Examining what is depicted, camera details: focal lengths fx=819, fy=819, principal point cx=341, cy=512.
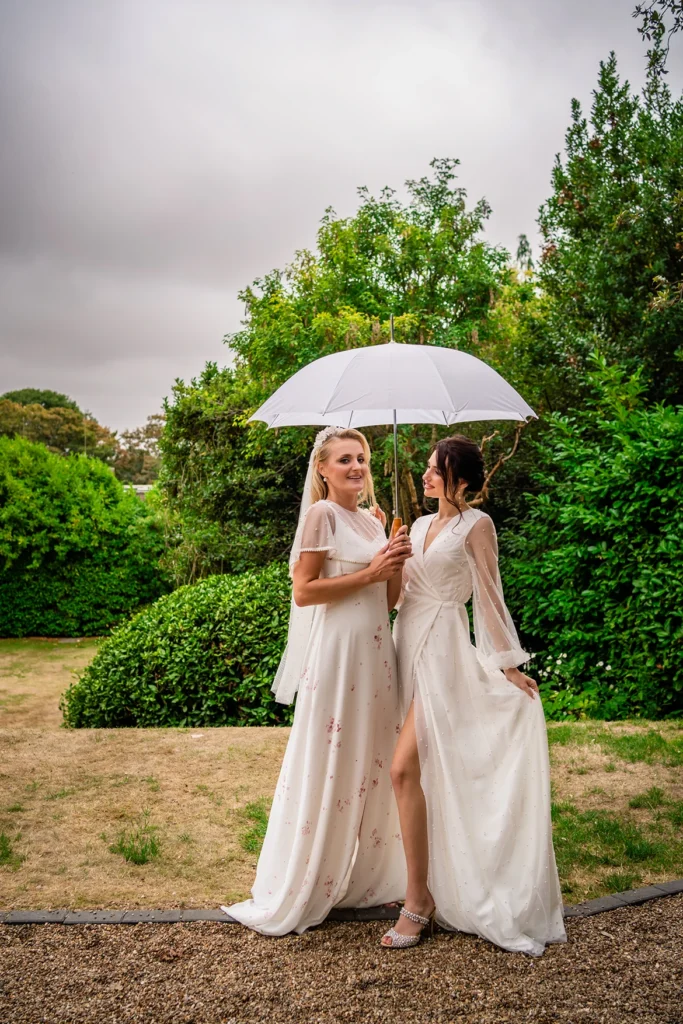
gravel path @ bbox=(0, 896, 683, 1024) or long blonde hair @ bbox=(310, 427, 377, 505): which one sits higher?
long blonde hair @ bbox=(310, 427, 377, 505)

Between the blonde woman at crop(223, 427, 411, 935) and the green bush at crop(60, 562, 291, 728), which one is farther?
the green bush at crop(60, 562, 291, 728)

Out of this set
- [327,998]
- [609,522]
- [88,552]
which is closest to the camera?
[327,998]

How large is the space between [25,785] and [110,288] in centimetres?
1418

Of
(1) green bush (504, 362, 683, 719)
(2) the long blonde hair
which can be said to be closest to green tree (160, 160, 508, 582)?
(1) green bush (504, 362, 683, 719)

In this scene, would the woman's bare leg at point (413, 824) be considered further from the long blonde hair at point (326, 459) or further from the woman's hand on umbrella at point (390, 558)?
the long blonde hair at point (326, 459)

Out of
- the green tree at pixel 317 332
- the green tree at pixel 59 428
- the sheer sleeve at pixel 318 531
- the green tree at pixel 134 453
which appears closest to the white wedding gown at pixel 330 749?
the sheer sleeve at pixel 318 531

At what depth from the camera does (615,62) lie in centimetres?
1012

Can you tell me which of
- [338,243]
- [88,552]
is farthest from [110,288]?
[338,243]

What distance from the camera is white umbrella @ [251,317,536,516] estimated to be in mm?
3250

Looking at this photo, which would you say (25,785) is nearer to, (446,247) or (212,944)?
(212,944)

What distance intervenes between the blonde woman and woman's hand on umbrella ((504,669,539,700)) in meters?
0.48

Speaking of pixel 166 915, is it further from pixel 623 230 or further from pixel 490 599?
pixel 623 230

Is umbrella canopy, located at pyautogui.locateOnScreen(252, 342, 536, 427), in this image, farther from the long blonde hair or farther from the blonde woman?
the blonde woman

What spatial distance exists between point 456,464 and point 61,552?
1205 cm
